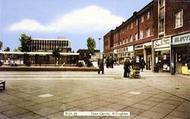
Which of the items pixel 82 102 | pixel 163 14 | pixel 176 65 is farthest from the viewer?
pixel 163 14

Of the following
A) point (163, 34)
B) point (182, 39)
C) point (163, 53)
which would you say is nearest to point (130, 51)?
point (163, 53)

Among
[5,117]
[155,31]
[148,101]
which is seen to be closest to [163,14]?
[155,31]

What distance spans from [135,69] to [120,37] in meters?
27.4

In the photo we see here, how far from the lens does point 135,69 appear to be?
16.2m

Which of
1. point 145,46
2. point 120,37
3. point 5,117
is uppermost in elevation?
point 120,37

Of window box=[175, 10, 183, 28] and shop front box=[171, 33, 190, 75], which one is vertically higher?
window box=[175, 10, 183, 28]

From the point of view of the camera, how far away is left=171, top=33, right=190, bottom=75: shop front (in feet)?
58.2

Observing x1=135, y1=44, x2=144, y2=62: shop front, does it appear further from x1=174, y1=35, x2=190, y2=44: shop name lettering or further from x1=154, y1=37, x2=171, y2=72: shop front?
x1=174, y1=35, x2=190, y2=44: shop name lettering

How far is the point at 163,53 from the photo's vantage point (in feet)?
73.0

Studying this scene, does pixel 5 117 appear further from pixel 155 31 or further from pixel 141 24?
pixel 141 24

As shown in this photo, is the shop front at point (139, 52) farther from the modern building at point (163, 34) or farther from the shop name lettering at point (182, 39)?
the shop name lettering at point (182, 39)

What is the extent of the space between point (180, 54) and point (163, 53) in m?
3.27

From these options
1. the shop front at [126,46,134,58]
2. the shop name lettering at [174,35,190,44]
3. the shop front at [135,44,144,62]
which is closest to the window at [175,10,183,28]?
the shop name lettering at [174,35,190,44]

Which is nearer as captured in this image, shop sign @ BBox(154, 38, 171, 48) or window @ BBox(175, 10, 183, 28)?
window @ BBox(175, 10, 183, 28)
